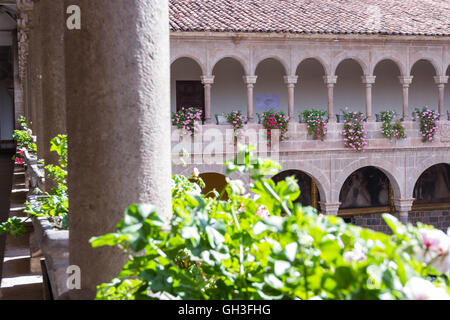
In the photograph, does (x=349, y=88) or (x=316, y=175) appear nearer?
(x=316, y=175)

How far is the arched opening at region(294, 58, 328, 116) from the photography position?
19.1 metres

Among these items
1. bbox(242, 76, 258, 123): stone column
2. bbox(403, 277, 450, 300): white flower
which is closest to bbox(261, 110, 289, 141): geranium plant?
bbox(242, 76, 258, 123): stone column

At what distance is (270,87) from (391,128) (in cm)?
376

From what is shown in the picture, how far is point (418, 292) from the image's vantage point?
120 centimetres

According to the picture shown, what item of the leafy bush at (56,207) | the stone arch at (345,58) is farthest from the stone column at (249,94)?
the leafy bush at (56,207)

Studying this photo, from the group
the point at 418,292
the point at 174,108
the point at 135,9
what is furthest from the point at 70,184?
the point at 174,108

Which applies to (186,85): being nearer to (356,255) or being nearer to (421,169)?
(421,169)

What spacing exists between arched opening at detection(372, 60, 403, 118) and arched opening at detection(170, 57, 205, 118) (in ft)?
18.9

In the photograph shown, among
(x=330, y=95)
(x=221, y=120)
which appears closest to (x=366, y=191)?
(x=330, y=95)

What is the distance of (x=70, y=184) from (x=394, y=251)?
3.53ft

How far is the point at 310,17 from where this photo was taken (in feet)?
56.6

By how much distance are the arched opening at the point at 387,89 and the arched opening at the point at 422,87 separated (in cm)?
61

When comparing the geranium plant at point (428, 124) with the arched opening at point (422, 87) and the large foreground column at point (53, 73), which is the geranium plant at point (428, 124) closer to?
the arched opening at point (422, 87)
